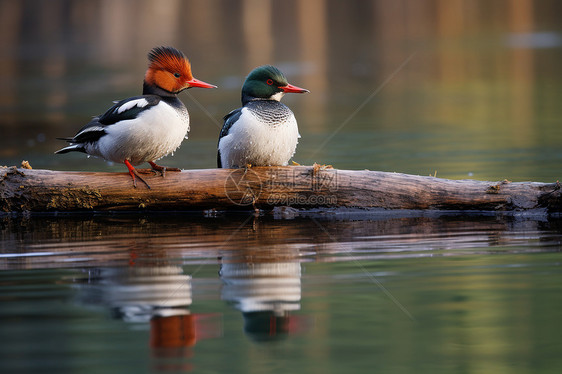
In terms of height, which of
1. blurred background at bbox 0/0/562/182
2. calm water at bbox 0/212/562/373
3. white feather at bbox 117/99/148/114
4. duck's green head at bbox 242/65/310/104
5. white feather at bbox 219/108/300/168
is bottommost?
calm water at bbox 0/212/562/373

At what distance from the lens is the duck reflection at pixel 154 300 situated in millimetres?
4633

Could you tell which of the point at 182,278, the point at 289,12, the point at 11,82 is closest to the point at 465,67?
the point at 11,82

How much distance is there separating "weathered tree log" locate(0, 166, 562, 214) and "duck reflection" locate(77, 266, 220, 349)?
7.11 feet

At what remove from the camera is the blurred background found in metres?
12.6

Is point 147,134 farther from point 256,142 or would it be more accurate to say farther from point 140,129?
point 256,142

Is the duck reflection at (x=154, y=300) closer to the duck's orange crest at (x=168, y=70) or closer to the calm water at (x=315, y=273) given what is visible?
the calm water at (x=315, y=273)

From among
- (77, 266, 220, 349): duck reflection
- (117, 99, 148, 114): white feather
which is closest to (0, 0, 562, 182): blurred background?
(117, 99, 148, 114): white feather

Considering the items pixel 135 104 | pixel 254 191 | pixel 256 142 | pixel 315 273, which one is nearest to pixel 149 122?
pixel 135 104

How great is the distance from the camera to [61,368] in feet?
13.6

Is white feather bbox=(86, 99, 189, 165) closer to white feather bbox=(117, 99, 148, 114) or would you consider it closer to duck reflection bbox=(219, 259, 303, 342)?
white feather bbox=(117, 99, 148, 114)

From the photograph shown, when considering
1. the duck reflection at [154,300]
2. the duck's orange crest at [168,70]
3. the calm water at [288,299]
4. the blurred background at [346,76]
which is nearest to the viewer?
the calm water at [288,299]

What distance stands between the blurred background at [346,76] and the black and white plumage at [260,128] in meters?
2.60

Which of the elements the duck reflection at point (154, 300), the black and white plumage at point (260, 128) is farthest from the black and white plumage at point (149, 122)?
the duck reflection at point (154, 300)

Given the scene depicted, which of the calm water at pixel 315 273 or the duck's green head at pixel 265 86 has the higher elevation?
the duck's green head at pixel 265 86
